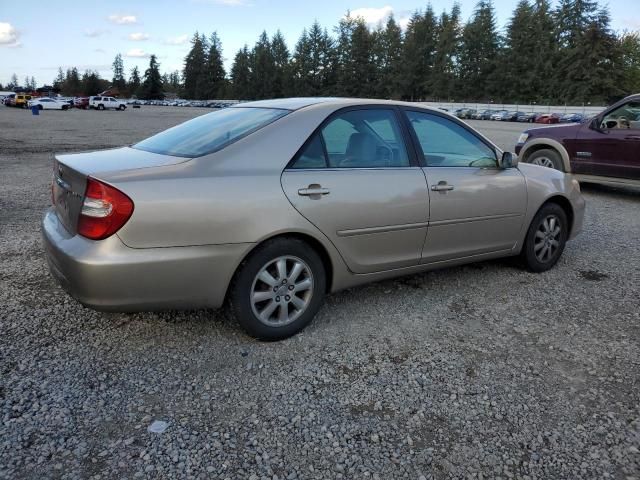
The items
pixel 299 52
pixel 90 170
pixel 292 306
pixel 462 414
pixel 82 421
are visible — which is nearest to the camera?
pixel 82 421

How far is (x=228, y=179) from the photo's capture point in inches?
126

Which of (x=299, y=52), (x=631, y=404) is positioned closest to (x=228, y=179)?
(x=631, y=404)

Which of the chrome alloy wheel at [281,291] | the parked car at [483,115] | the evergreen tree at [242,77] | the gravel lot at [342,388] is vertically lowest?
the gravel lot at [342,388]

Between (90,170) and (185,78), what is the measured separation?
13071 cm

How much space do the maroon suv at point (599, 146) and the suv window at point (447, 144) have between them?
544cm

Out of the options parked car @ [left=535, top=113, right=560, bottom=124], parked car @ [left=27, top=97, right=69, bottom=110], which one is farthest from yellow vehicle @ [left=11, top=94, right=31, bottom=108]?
parked car @ [left=535, top=113, right=560, bottom=124]

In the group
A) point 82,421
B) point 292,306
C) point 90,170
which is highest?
point 90,170

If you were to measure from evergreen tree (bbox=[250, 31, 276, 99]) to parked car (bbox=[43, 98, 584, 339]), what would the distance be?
370 feet

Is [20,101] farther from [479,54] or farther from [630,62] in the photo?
[630,62]

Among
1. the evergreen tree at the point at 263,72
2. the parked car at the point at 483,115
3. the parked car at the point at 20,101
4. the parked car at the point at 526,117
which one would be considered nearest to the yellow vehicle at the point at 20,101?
the parked car at the point at 20,101

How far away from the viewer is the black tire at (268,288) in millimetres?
3299

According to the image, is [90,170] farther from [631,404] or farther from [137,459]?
[631,404]

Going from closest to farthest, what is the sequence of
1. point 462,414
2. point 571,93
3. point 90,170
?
1. point 462,414
2. point 90,170
3. point 571,93

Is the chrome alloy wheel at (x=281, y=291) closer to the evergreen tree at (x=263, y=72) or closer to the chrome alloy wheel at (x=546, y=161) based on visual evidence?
the chrome alloy wheel at (x=546, y=161)
